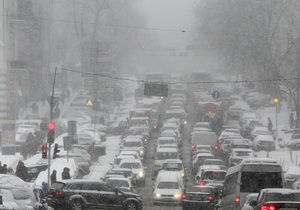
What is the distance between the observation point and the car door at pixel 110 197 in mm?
26906

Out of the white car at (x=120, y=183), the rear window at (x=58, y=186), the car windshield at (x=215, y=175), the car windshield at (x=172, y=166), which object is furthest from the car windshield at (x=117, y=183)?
the car windshield at (x=172, y=166)

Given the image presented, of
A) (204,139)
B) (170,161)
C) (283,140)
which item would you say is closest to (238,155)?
(170,161)

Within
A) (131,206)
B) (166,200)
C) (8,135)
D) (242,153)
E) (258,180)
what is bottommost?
(166,200)

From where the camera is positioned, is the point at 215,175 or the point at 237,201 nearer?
the point at 237,201

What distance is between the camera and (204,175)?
33938 mm

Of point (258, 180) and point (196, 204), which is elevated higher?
point (258, 180)

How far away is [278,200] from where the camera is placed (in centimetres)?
1625

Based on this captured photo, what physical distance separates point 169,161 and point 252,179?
19.1 metres

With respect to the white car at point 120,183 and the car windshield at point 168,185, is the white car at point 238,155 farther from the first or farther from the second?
the white car at point 120,183

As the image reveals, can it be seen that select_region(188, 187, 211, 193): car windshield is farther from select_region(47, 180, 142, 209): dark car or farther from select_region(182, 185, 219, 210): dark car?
select_region(47, 180, 142, 209): dark car

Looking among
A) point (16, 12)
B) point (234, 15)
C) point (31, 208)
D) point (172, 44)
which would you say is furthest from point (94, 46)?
point (172, 44)

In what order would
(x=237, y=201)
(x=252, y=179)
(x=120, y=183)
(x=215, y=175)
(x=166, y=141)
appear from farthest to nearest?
(x=166, y=141) → (x=215, y=175) → (x=120, y=183) → (x=252, y=179) → (x=237, y=201)

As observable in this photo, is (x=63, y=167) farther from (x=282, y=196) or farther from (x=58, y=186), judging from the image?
(x=282, y=196)

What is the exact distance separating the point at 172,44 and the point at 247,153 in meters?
138
